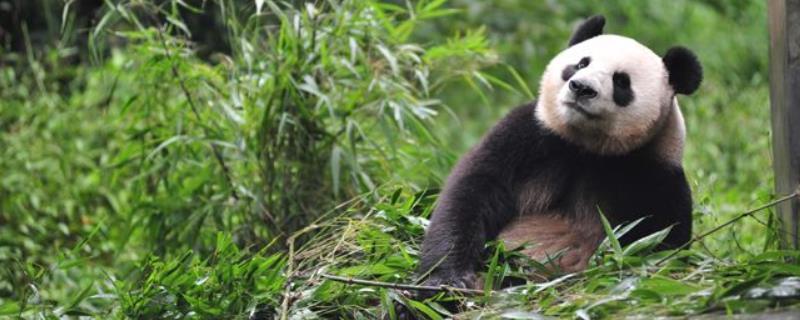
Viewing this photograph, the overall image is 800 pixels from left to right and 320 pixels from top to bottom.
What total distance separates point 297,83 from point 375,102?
38cm

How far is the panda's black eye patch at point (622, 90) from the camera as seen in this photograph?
4.46 m

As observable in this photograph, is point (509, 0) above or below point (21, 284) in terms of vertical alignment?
above

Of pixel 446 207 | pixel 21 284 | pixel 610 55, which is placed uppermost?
pixel 610 55

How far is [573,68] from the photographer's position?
4523 mm

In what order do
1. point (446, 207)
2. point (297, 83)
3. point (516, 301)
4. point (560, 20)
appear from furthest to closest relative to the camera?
point (560, 20), point (297, 83), point (446, 207), point (516, 301)

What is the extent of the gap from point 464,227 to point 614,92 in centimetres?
80

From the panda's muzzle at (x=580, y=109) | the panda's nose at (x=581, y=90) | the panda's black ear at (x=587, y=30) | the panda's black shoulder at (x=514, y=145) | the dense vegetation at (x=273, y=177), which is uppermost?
the panda's black ear at (x=587, y=30)

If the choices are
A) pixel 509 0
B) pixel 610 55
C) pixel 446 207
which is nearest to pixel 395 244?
pixel 446 207

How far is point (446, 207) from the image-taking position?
14.1 feet

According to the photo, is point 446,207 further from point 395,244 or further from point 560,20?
point 560,20

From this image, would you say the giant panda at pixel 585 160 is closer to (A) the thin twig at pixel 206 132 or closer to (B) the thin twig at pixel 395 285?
(B) the thin twig at pixel 395 285

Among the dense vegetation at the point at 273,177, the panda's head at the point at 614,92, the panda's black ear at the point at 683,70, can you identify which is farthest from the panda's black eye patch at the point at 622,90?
the dense vegetation at the point at 273,177

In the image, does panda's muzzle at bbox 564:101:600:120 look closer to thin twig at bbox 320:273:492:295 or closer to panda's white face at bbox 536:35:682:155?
panda's white face at bbox 536:35:682:155

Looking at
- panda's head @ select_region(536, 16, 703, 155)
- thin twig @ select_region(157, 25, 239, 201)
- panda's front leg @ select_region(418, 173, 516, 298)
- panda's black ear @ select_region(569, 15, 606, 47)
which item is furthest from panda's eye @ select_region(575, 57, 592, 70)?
thin twig @ select_region(157, 25, 239, 201)
